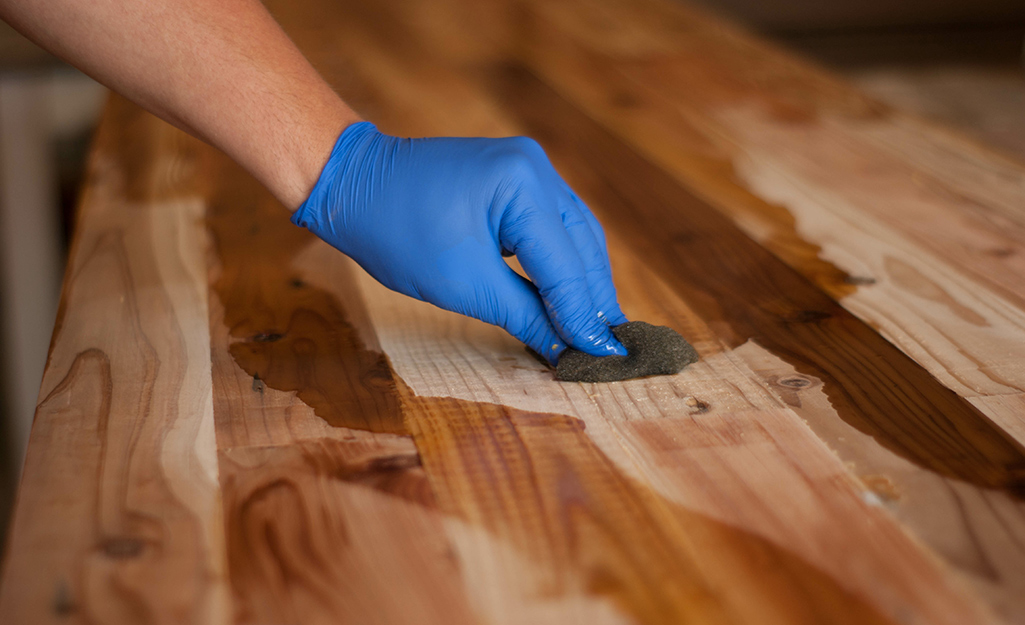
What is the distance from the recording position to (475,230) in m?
0.92

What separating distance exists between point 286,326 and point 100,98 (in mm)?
2573

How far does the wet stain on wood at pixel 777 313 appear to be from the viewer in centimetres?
78

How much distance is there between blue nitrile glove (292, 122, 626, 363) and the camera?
0.91 m

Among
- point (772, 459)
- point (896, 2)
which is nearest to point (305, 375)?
point (772, 459)

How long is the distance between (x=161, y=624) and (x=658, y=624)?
34 cm

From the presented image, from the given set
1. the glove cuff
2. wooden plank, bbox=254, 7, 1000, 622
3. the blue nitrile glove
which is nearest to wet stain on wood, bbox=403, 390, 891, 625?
wooden plank, bbox=254, 7, 1000, 622

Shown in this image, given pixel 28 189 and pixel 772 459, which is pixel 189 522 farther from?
pixel 28 189

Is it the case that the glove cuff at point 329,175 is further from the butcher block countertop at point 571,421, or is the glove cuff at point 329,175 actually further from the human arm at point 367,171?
the butcher block countertop at point 571,421

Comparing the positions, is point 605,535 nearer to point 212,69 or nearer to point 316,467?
point 316,467

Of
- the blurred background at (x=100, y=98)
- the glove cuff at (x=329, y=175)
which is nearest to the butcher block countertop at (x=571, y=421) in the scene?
the glove cuff at (x=329, y=175)

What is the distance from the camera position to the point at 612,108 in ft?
6.10

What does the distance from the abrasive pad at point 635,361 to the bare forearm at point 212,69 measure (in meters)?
0.36

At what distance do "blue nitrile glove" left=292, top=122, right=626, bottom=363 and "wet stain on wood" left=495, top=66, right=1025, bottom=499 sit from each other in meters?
0.21

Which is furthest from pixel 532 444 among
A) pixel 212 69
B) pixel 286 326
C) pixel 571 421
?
pixel 212 69
